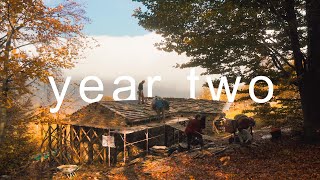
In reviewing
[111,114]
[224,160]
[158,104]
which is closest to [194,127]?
[224,160]

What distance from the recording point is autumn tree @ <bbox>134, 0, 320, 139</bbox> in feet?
36.9

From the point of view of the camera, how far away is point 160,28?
15.4m

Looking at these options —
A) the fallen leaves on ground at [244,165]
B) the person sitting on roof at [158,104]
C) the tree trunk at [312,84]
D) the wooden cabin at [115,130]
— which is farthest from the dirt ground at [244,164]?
the person sitting on roof at [158,104]

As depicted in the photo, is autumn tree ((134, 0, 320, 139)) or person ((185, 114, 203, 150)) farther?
person ((185, 114, 203, 150))

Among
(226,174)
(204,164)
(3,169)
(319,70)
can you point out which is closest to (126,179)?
(204,164)

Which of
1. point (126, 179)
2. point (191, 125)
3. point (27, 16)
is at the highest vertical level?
point (27, 16)

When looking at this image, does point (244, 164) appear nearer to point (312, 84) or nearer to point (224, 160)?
point (224, 160)

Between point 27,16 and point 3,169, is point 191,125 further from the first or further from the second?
point 3,169

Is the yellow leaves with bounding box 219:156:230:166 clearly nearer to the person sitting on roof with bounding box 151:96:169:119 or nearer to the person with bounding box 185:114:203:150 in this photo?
the person with bounding box 185:114:203:150

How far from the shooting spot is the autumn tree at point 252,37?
36.9ft

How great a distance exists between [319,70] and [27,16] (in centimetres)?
1195

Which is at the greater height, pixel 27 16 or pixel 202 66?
pixel 27 16

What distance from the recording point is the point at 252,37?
1191 centimetres

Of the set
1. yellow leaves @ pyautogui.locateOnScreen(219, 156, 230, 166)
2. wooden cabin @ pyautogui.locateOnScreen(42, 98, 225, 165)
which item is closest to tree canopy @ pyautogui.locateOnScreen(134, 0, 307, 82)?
yellow leaves @ pyautogui.locateOnScreen(219, 156, 230, 166)
